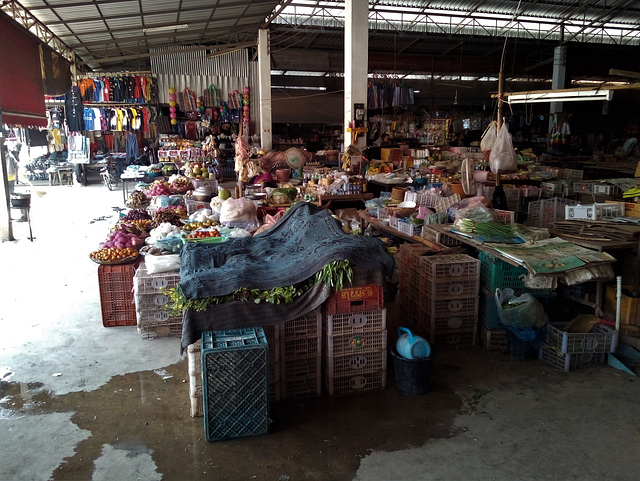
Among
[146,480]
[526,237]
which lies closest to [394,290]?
[526,237]

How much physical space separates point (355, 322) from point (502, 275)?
160 centimetres

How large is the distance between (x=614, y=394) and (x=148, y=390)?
3.42 meters

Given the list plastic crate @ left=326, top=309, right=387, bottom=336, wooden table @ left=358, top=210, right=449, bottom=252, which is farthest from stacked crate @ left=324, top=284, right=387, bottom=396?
wooden table @ left=358, top=210, right=449, bottom=252

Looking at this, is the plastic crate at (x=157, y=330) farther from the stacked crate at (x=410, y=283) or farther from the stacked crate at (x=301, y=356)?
the stacked crate at (x=410, y=283)

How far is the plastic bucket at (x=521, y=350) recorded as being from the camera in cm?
428

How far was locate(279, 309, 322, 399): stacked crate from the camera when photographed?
3.64 metres

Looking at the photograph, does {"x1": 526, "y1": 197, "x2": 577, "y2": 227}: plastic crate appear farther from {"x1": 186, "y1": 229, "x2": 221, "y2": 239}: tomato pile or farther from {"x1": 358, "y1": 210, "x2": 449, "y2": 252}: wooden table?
{"x1": 186, "y1": 229, "x2": 221, "y2": 239}: tomato pile

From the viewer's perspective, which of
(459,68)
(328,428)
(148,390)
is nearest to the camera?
(328,428)

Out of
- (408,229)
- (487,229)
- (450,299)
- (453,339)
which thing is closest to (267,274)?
(450,299)

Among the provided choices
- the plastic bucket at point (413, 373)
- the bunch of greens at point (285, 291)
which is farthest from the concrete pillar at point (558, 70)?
the bunch of greens at point (285, 291)

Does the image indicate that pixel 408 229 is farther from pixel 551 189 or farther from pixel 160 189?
pixel 160 189

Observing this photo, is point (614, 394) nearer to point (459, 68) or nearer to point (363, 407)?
point (363, 407)

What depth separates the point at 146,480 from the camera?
9.34ft

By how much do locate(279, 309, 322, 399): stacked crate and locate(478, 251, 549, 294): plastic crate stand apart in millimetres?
1747
